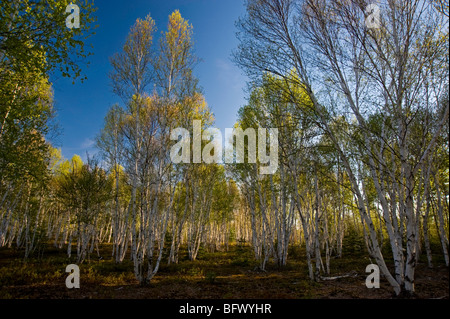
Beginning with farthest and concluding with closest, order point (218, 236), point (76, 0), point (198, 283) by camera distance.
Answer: point (218, 236) → point (198, 283) → point (76, 0)

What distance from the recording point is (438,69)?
18.1ft

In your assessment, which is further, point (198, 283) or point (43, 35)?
point (198, 283)


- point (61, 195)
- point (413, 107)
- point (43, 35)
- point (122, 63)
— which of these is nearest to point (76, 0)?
point (43, 35)

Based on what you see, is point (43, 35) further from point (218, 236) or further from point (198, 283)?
point (218, 236)

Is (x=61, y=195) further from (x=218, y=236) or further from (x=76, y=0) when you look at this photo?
(x=218, y=236)

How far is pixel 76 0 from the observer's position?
5.31 m

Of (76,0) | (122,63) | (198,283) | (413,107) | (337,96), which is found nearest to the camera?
(76,0)
